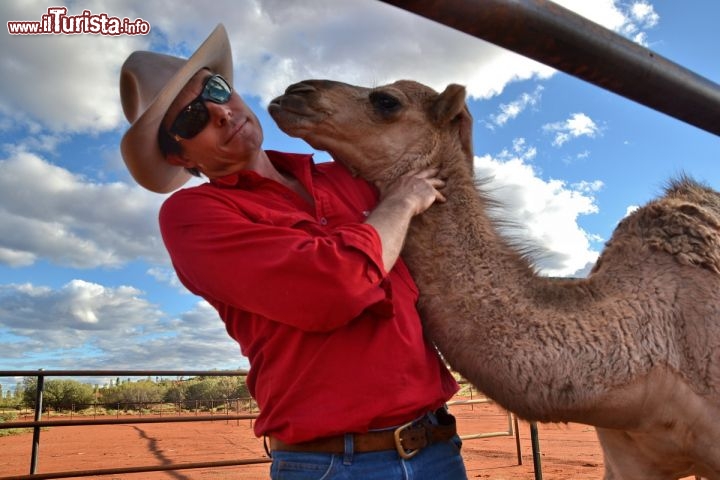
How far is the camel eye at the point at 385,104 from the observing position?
3252mm

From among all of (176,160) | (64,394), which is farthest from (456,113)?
(64,394)

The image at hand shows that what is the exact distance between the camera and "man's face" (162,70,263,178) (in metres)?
2.88

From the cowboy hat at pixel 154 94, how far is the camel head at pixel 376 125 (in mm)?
423

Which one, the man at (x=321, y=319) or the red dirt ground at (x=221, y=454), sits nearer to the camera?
the man at (x=321, y=319)

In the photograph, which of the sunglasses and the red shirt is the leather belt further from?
the sunglasses

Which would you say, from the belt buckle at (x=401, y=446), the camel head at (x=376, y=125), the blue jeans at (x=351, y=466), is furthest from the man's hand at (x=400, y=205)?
the blue jeans at (x=351, y=466)

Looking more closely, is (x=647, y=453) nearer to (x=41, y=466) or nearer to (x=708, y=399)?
(x=708, y=399)

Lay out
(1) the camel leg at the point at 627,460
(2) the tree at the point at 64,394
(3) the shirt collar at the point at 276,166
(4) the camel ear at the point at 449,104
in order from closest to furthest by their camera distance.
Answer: (3) the shirt collar at the point at 276,166 → (1) the camel leg at the point at 627,460 → (4) the camel ear at the point at 449,104 → (2) the tree at the point at 64,394

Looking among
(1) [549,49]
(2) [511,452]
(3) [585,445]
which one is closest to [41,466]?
(2) [511,452]

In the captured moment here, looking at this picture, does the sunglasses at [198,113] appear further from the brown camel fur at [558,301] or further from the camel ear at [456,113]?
the camel ear at [456,113]

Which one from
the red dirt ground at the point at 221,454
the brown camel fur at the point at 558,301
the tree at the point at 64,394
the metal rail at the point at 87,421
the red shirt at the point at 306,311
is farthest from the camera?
the tree at the point at 64,394

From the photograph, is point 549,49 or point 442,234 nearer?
point 549,49

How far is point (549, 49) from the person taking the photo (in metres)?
1.50

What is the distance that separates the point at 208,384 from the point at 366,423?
52.2 metres
